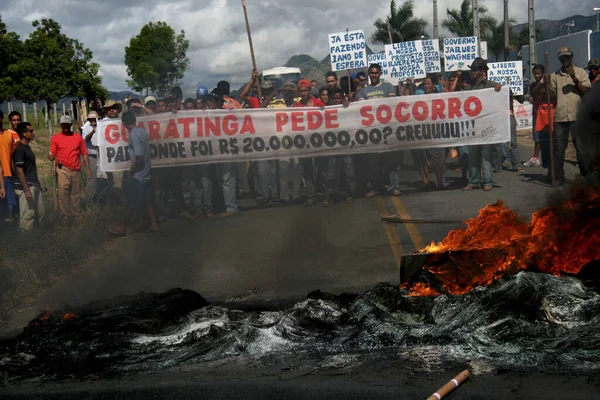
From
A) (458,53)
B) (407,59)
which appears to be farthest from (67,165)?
(458,53)

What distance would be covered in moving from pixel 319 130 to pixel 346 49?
4.14 metres

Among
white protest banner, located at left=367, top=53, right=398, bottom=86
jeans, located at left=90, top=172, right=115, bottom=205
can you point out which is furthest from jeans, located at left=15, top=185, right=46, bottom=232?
white protest banner, located at left=367, top=53, right=398, bottom=86

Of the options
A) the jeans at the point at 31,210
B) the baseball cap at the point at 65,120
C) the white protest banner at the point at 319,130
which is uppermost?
the baseball cap at the point at 65,120

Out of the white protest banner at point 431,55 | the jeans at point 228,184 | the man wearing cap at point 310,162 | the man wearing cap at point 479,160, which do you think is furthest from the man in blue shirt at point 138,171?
the white protest banner at point 431,55

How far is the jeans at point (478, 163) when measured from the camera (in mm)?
13617

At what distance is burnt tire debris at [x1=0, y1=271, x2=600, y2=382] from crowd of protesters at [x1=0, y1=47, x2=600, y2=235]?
581 centimetres

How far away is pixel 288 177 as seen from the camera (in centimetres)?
1376

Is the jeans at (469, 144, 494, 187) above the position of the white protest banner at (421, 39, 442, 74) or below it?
below

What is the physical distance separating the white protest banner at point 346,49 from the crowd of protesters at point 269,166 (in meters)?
2.35

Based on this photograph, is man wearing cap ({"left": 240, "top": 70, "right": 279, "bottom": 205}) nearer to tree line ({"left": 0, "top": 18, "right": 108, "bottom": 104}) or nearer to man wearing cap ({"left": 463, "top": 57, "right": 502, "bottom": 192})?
man wearing cap ({"left": 463, "top": 57, "right": 502, "bottom": 192})

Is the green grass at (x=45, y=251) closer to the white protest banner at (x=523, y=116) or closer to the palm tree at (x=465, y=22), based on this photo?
the white protest banner at (x=523, y=116)

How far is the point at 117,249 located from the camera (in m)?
11.1

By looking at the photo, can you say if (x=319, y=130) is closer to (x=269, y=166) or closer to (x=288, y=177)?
(x=288, y=177)

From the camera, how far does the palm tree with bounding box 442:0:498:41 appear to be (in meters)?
53.5
